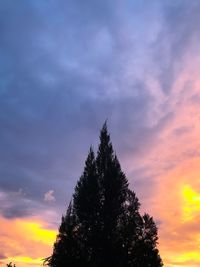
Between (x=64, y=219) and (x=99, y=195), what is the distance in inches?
208

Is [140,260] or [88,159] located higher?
[88,159]

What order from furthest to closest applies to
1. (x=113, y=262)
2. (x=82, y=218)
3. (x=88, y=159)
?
(x=88, y=159) < (x=82, y=218) < (x=113, y=262)

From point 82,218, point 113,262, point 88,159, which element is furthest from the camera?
point 88,159

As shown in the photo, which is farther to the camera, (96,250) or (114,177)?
(114,177)

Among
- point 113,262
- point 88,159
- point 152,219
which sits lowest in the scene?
point 113,262

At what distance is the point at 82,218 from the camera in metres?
50.8

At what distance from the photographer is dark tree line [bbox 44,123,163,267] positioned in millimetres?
48031

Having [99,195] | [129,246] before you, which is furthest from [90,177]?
[129,246]

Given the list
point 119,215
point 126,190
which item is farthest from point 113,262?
point 126,190

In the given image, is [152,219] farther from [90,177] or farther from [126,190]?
[90,177]

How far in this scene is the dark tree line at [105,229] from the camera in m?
48.0

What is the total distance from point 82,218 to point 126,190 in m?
6.09

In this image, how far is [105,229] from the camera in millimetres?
49062

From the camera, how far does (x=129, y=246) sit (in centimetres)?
4856
